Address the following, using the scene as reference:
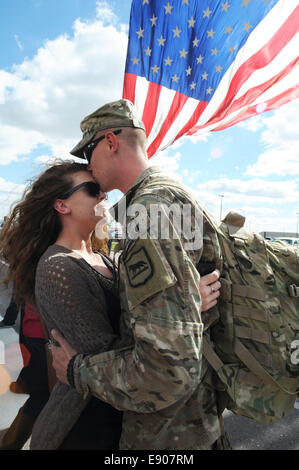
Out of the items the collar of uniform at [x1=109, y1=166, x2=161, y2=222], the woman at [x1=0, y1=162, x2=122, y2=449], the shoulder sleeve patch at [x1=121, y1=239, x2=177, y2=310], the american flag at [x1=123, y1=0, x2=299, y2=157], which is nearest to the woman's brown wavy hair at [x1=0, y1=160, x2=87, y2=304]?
the woman at [x1=0, y1=162, x2=122, y2=449]

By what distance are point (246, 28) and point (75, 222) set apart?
2749mm

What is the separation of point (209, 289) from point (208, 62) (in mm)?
3156

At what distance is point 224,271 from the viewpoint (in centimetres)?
146

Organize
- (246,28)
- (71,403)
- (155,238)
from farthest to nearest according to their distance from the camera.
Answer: (246,28) → (71,403) → (155,238)

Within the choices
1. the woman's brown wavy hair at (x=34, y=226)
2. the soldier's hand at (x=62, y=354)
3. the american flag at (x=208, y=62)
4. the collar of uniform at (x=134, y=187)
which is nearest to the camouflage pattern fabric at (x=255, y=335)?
the collar of uniform at (x=134, y=187)

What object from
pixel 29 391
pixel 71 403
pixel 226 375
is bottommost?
pixel 29 391

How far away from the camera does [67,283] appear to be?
5.18 feet

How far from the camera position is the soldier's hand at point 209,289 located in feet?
4.39

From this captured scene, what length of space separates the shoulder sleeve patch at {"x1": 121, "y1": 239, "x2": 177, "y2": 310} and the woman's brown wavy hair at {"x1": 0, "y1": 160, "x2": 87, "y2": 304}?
1.20 meters

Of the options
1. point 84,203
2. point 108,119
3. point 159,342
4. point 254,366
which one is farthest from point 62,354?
point 108,119

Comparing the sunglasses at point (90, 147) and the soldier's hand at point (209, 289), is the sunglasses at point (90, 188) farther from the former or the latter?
the soldier's hand at point (209, 289)

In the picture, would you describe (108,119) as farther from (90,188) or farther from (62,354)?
(62,354)
